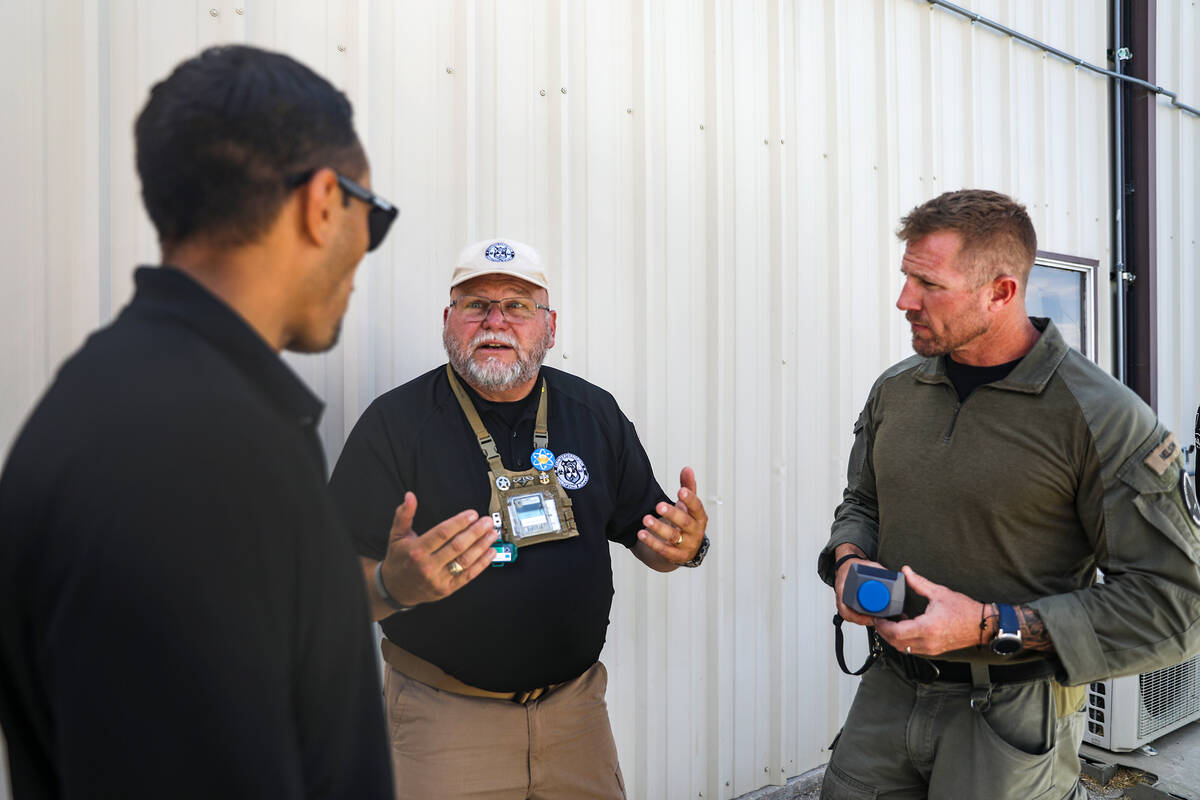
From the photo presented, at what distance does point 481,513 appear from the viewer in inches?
85.0

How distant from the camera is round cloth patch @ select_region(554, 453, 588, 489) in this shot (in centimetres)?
229

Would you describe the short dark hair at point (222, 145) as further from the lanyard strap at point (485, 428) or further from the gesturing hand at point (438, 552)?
the lanyard strap at point (485, 428)

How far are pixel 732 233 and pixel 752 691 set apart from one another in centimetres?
207

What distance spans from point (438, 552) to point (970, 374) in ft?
5.17

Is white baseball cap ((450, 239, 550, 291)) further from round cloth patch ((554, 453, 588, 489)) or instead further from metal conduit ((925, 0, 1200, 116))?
metal conduit ((925, 0, 1200, 116))

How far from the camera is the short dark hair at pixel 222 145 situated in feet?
2.88

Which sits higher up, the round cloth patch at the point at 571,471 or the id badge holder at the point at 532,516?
the round cloth patch at the point at 571,471

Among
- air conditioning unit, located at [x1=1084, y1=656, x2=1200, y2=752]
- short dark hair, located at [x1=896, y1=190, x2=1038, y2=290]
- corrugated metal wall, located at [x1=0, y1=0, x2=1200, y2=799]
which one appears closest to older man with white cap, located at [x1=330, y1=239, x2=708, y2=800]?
corrugated metal wall, located at [x1=0, y1=0, x2=1200, y2=799]

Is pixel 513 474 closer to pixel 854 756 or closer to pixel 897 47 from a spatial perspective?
pixel 854 756

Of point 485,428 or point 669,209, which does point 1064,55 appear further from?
point 485,428

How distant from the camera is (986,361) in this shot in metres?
2.16

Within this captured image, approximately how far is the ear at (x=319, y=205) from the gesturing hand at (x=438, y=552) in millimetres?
796

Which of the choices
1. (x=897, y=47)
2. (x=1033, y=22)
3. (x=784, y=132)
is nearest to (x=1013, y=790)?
(x=784, y=132)

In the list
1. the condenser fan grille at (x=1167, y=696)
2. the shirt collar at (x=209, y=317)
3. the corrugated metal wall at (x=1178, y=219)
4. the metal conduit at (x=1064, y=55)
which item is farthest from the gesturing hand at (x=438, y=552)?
the corrugated metal wall at (x=1178, y=219)
